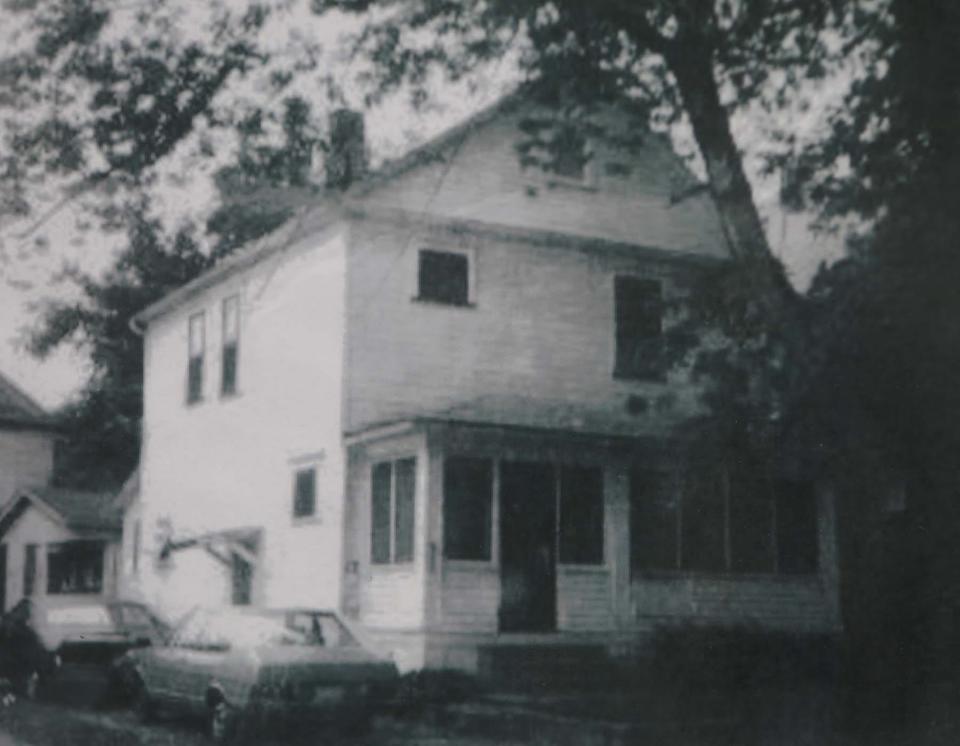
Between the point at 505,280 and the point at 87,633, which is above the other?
the point at 505,280

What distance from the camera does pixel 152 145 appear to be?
1359 centimetres

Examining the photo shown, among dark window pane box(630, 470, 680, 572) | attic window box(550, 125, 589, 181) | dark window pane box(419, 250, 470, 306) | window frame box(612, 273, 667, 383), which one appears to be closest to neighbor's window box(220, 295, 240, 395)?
dark window pane box(419, 250, 470, 306)

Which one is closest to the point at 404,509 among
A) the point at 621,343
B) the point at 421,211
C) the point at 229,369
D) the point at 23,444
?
the point at 421,211

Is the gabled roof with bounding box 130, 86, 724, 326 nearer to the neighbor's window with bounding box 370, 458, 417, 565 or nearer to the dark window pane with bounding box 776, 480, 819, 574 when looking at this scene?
the neighbor's window with bounding box 370, 458, 417, 565

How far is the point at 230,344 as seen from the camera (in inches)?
992

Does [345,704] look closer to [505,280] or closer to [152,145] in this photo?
[152,145]

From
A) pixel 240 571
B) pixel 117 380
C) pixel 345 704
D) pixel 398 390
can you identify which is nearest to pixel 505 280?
pixel 398 390

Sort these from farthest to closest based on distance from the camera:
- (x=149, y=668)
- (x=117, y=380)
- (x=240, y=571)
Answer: (x=117, y=380)
(x=240, y=571)
(x=149, y=668)

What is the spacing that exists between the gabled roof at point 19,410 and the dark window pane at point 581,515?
23286 millimetres

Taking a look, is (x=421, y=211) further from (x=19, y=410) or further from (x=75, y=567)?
(x=19, y=410)

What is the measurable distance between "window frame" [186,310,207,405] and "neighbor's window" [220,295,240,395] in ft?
3.08

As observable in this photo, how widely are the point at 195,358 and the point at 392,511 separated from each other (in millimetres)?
8116

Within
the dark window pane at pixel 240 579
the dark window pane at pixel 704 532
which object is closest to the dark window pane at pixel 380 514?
the dark window pane at pixel 240 579

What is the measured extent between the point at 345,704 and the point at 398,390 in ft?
26.2
